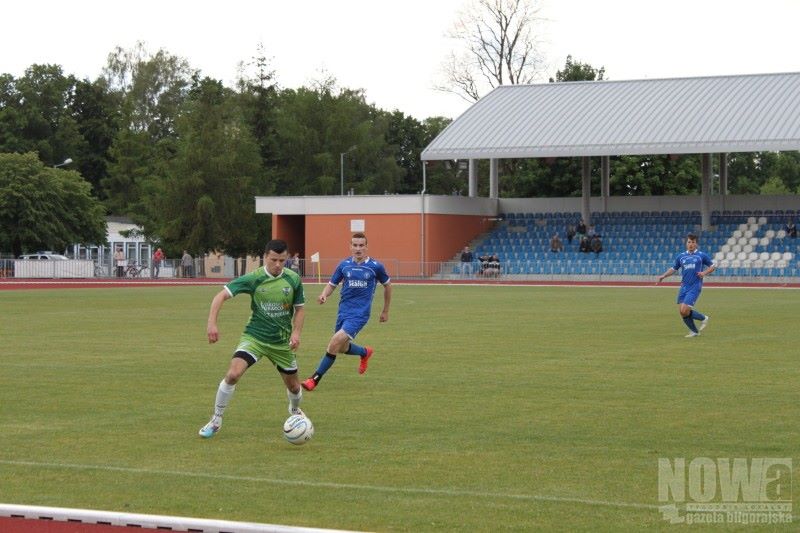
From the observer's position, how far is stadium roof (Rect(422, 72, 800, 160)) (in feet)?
200

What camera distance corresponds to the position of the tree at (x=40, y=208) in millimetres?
75938

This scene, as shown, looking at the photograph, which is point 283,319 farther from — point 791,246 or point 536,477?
point 791,246

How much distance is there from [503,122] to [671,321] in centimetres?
3875

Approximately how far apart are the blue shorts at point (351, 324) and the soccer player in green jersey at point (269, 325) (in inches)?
181

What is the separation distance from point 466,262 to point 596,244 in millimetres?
6558

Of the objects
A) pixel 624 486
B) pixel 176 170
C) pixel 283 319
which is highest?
pixel 176 170

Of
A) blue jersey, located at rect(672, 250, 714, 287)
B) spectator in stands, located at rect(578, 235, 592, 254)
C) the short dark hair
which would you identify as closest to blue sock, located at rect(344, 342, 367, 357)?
the short dark hair

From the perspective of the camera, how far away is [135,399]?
50.8 feet

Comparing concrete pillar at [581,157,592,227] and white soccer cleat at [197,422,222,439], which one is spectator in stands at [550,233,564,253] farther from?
white soccer cleat at [197,422,222,439]

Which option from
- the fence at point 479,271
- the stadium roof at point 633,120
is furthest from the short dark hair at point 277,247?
the stadium roof at point 633,120

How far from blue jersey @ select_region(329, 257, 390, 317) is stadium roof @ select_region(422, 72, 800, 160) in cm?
4464

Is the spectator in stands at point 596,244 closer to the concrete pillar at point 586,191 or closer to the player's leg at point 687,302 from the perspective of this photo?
the concrete pillar at point 586,191

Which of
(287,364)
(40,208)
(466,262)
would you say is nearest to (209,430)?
(287,364)

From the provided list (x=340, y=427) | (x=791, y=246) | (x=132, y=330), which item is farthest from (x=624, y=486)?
(x=791, y=246)
